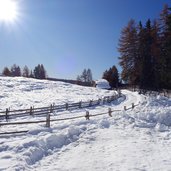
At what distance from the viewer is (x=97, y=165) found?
11.0 m

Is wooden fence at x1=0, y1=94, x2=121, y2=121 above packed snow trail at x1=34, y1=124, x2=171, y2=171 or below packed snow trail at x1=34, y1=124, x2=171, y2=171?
above

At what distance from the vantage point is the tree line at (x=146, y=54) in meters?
44.7

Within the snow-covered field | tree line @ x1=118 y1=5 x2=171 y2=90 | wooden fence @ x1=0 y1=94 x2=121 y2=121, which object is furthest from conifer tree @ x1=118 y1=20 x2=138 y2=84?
the snow-covered field

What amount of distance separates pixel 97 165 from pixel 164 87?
4168 cm

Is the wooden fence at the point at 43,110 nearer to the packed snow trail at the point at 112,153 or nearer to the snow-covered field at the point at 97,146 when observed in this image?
the snow-covered field at the point at 97,146

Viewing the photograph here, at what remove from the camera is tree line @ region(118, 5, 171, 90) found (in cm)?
4466

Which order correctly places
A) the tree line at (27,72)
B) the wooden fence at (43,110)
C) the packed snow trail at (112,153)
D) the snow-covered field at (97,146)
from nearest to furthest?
the packed snow trail at (112,153), the snow-covered field at (97,146), the wooden fence at (43,110), the tree line at (27,72)

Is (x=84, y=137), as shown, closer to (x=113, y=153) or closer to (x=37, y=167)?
(x=113, y=153)

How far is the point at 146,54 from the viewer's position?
4688 cm

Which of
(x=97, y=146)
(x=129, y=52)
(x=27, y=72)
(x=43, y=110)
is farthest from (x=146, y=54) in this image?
(x=27, y=72)

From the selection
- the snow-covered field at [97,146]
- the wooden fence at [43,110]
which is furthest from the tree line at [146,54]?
the snow-covered field at [97,146]

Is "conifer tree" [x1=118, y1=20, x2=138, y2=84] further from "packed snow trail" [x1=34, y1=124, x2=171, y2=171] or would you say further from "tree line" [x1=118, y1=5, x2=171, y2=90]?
"packed snow trail" [x1=34, y1=124, x2=171, y2=171]

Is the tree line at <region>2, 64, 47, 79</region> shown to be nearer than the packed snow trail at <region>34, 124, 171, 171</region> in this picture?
No

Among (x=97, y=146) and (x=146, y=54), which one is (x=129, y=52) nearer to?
(x=146, y=54)
